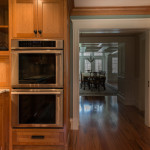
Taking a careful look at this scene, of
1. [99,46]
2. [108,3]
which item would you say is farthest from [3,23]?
[99,46]

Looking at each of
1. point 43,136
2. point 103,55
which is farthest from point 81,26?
point 103,55

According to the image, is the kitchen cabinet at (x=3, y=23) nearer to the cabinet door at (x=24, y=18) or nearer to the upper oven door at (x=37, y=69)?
the cabinet door at (x=24, y=18)

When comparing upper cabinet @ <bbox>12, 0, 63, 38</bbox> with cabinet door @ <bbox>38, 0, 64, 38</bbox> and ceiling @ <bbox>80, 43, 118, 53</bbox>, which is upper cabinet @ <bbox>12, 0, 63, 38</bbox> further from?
ceiling @ <bbox>80, 43, 118, 53</bbox>

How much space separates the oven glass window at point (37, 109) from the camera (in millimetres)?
2033

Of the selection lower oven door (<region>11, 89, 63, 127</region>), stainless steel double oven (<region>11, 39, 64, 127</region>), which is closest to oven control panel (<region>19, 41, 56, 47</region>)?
stainless steel double oven (<region>11, 39, 64, 127</region>)

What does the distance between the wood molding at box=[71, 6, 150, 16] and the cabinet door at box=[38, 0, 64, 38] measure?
91 centimetres

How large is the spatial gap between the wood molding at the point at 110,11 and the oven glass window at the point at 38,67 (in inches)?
55.3

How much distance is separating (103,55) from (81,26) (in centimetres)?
1160

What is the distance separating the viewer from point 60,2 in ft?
6.75

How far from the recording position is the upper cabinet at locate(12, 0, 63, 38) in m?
2.06

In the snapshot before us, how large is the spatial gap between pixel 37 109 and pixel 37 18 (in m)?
1.33

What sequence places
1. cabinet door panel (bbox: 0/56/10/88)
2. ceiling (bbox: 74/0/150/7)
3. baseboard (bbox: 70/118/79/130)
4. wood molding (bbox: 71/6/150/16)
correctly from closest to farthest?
cabinet door panel (bbox: 0/56/10/88) < ceiling (bbox: 74/0/150/7) < wood molding (bbox: 71/6/150/16) < baseboard (bbox: 70/118/79/130)

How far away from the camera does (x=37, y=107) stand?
6.68ft

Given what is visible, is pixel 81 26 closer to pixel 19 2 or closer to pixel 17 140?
pixel 19 2
